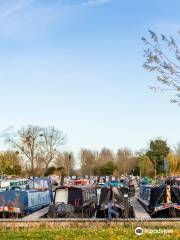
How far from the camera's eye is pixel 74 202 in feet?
81.8

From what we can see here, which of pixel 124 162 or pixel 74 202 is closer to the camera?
pixel 74 202

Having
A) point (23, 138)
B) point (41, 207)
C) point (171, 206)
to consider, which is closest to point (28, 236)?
point (171, 206)

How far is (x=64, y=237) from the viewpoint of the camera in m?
13.3

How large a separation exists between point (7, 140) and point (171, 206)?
57.0 m

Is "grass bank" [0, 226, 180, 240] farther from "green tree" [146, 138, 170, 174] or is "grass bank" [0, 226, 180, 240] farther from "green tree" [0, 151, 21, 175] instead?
"green tree" [146, 138, 170, 174]

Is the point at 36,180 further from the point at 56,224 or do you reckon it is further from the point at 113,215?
the point at 56,224

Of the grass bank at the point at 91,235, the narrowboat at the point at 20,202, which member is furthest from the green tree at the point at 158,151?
the grass bank at the point at 91,235

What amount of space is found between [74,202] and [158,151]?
56357 mm

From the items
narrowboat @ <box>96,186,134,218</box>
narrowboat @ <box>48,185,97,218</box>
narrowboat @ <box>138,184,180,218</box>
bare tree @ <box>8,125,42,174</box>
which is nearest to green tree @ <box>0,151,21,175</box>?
bare tree @ <box>8,125,42,174</box>

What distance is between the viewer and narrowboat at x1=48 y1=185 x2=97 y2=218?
23.5m

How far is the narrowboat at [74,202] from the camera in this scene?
23453 mm

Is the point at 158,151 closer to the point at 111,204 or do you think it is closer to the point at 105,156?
the point at 105,156

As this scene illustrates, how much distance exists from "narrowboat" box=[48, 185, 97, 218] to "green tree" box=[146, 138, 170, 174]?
52222 mm

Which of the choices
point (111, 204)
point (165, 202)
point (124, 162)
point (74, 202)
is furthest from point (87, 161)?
point (111, 204)
